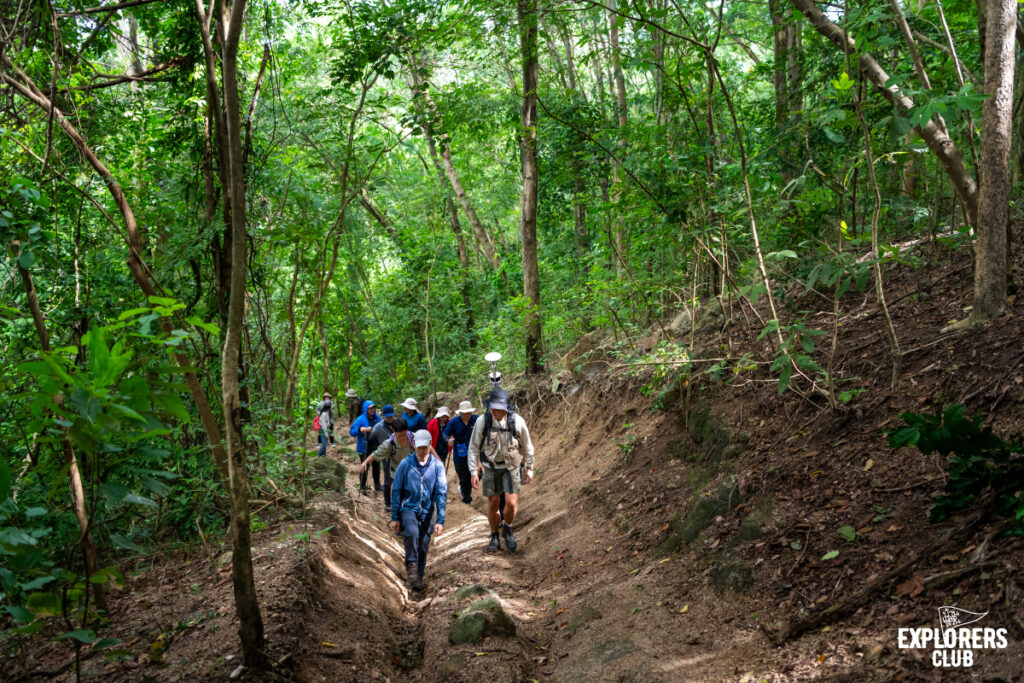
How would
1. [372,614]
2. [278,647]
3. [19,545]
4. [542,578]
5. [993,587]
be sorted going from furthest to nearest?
1. [542,578]
2. [372,614]
3. [278,647]
4. [993,587]
5. [19,545]

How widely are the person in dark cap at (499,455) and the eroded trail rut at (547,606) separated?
2.66ft

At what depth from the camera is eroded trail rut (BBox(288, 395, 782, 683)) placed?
194 inches

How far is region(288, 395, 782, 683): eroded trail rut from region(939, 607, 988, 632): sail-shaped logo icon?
1.09 m

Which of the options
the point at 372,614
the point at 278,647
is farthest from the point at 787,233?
the point at 278,647

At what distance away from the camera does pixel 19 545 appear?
8.73 feet

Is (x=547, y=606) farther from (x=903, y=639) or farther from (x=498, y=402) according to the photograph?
(x=903, y=639)

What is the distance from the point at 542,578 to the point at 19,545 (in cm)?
585

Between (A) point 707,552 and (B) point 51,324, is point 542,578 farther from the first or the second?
(B) point 51,324

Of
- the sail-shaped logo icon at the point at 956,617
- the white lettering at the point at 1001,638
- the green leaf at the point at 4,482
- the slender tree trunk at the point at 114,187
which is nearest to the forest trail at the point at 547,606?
the sail-shaped logo icon at the point at 956,617

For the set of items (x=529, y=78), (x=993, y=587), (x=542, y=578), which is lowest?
(x=542, y=578)

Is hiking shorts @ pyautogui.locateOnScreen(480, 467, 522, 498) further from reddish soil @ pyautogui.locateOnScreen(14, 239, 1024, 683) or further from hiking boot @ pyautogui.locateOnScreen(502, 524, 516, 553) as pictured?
reddish soil @ pyautogui.locateOnScreen(14, 239, 1024, 683)

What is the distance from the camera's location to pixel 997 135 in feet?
18.3

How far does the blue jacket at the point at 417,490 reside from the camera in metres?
7.60

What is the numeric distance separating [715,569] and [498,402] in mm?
3540
